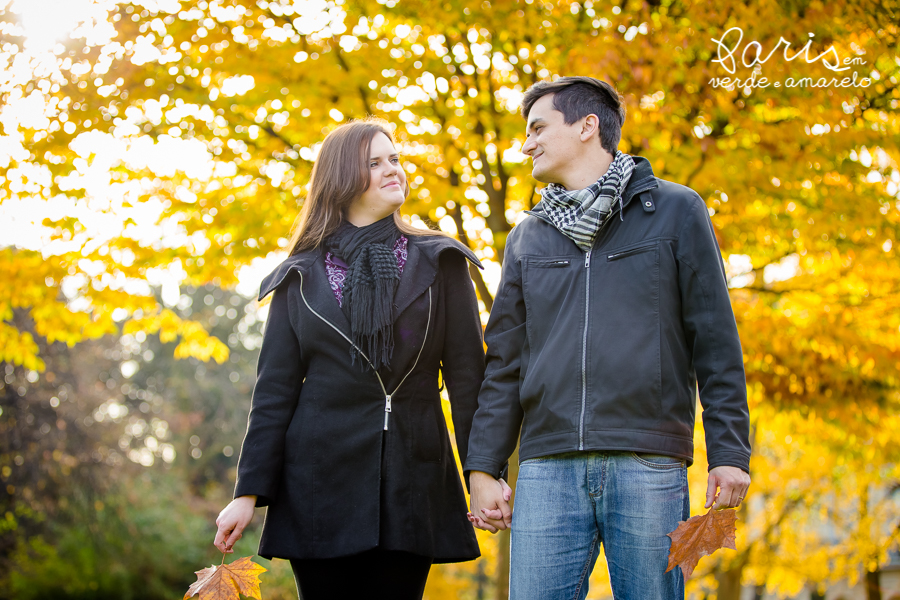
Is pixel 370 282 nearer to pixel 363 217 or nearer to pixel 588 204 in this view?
pixel 363 217

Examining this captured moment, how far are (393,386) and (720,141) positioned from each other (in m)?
2.73

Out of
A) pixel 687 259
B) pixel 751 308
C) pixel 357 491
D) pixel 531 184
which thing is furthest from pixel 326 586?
pixel 751 308

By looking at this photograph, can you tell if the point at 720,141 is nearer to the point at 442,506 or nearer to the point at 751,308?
the point at 751,308

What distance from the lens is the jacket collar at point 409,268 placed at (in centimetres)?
→ 235

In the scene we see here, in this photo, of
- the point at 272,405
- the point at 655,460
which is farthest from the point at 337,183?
the point at 655,460

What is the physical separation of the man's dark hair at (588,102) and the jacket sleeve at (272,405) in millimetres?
1083

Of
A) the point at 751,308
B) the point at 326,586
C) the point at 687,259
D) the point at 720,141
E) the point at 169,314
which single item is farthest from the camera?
the point at 169,314

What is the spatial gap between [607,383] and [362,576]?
95 cm

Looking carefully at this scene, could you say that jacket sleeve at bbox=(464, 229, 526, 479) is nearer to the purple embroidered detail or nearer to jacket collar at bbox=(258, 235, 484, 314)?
jacket collar at bbox=(258, 235, 484, 314)

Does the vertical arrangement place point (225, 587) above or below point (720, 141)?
below

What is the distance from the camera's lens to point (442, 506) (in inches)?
88.5

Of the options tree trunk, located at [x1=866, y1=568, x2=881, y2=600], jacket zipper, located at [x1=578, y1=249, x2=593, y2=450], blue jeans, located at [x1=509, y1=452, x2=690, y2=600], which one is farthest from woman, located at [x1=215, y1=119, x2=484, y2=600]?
tree trunk, located at [x1=866, y1=568, x2=881, y2=600]

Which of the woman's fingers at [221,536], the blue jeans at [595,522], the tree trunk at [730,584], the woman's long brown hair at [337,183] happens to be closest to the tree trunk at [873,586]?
the tree trunk at [730,584]

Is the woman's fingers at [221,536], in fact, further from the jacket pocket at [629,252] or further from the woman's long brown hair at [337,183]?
the jacket pocket at [629,252]
